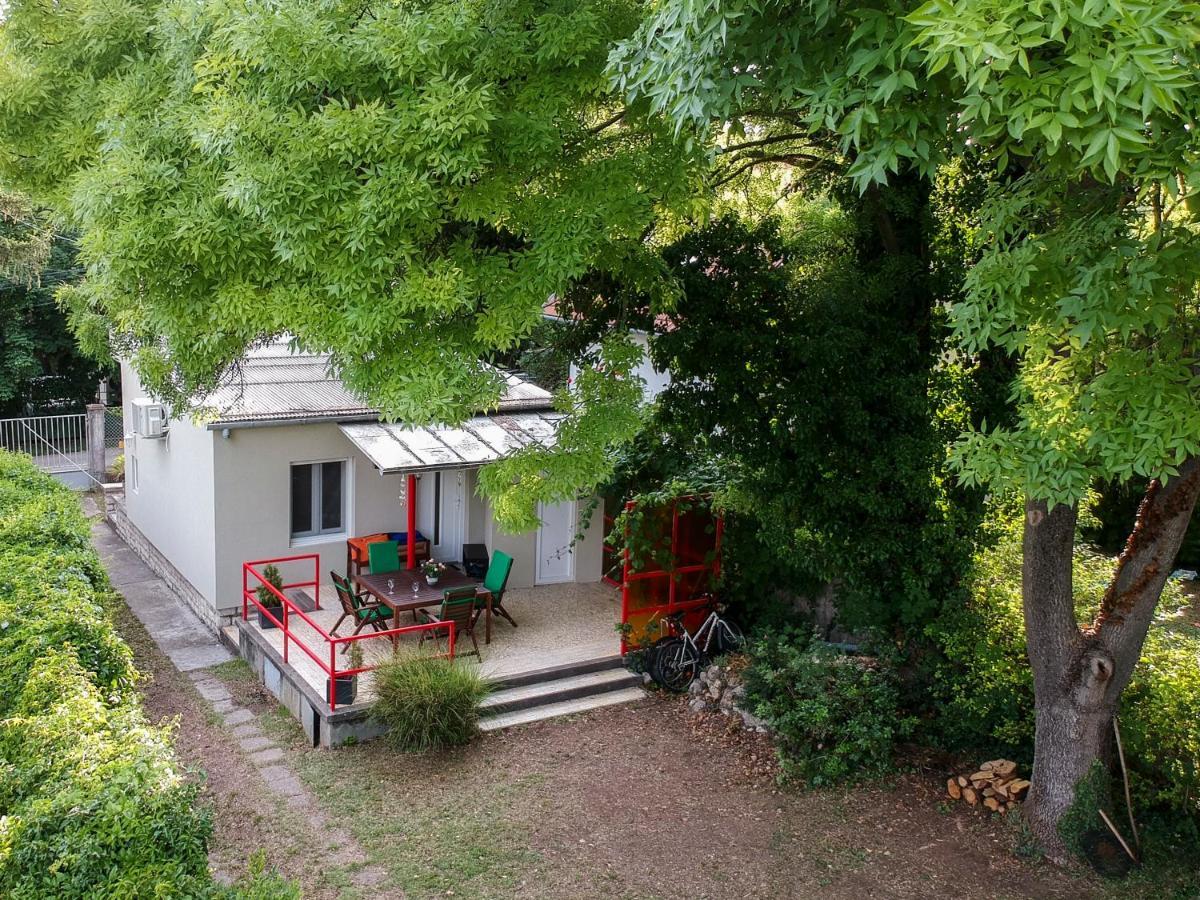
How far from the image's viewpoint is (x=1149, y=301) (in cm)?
Result: 558

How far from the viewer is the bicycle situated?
38.4ft

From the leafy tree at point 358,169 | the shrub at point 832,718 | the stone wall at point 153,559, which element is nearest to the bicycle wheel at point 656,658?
the shrub at point 832,718

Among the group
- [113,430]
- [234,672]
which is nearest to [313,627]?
[234,672]

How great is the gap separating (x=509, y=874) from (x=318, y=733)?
3.06m

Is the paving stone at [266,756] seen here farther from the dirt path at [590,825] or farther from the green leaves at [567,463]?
the green leaves at [567,463]

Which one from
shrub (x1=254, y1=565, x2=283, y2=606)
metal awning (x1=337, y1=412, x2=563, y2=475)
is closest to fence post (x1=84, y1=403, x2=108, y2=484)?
shrub (x1=254, y1=565, x2=283, y2=606)

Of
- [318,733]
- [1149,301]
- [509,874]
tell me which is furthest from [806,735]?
[1149,301]

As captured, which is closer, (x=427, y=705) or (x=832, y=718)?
(x=832, y=718)

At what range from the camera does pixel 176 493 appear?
47.8 ft

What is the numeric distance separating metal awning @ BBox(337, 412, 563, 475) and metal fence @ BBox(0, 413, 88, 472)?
1104cm

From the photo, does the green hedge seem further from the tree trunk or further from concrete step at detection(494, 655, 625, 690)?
the tree trunk

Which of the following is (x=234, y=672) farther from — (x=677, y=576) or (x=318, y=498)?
(x=677, y=576)

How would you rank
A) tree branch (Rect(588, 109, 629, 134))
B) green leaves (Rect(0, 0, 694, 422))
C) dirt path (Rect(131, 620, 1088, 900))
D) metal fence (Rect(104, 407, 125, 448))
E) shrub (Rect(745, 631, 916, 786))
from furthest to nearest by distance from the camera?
metal fence (Rect(104, 407, 125, 448)) < shrub (Rect(745, 631, 916, 786)) < tree branch (Rect(588, 109, 629, 134)) < dirt path (Rect(131, 620, 1088, 900)) < green leaves (Rect(0, 0, 694, 422))

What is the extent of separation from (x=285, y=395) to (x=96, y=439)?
8.71 meters
